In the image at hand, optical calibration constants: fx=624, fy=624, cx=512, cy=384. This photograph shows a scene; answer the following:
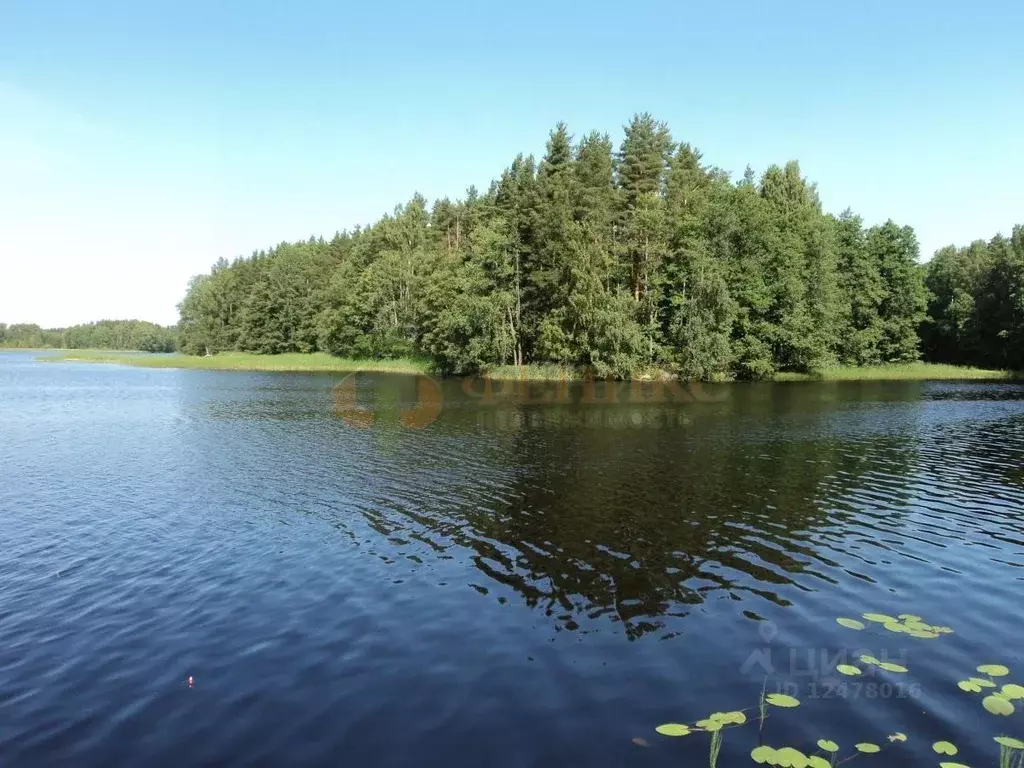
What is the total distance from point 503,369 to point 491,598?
68890 millimetres

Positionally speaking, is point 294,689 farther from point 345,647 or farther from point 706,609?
point 706,609

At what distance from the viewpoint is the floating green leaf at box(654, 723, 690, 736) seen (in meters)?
8.94

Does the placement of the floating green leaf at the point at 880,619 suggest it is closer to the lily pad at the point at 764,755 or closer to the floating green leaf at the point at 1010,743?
the floating green leaf at the point at 1010,743

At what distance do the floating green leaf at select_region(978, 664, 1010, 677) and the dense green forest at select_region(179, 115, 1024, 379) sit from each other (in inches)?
2412

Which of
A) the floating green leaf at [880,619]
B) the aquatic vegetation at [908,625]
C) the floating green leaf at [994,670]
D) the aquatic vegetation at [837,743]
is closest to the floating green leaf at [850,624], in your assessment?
the floating green leaf at [880,619]

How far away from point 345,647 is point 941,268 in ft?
409

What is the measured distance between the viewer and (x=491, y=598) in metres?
14.3

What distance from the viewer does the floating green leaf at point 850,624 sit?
40.3 ft

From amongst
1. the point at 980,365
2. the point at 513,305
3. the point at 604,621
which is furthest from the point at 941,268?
the point at 604,621

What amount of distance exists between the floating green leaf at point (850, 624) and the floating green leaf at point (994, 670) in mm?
2002
